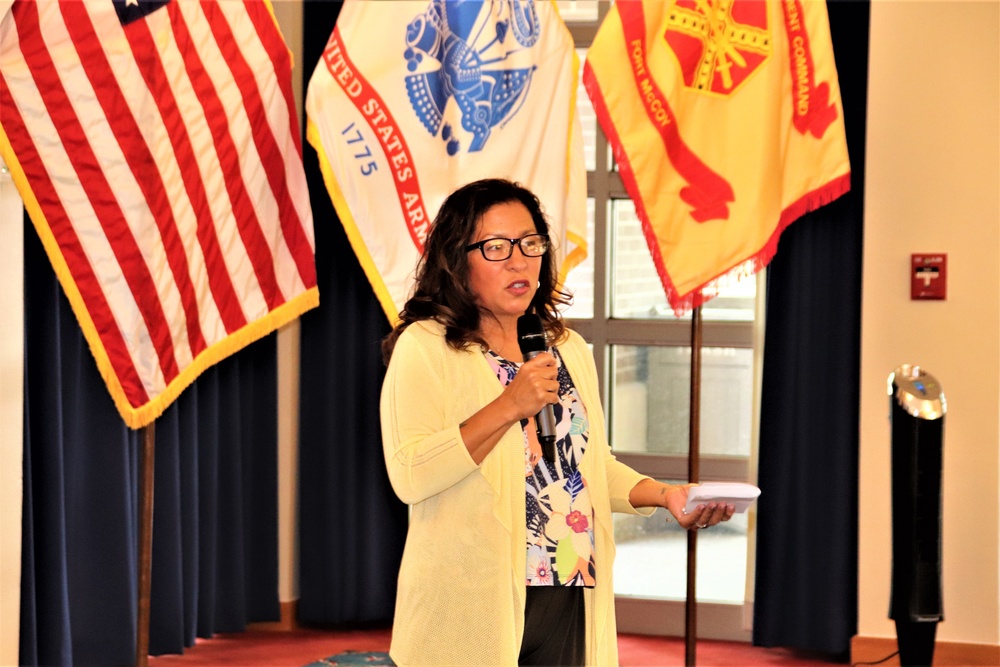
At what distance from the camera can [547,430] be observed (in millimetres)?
1825

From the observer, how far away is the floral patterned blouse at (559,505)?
6.09 ft

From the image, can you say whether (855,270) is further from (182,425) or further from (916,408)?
(182,425)

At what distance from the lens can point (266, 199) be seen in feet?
11.4

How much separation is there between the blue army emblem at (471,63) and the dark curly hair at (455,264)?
1.68 meters

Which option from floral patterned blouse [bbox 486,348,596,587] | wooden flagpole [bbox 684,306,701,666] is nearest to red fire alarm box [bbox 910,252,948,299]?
wooden flagpole [bbox 684,306,701,666]

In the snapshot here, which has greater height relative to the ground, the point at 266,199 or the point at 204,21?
the point at 204,21

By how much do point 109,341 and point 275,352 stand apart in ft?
4.95

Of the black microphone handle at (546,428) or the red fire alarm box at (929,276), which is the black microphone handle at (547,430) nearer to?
the black microphone handle at (546,428)

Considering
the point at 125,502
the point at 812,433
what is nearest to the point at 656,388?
the point at 812,433

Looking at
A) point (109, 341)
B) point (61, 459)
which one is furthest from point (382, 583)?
point (109, 341)

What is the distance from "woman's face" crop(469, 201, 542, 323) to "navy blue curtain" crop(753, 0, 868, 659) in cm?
231

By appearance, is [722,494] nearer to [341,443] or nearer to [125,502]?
[125,502]

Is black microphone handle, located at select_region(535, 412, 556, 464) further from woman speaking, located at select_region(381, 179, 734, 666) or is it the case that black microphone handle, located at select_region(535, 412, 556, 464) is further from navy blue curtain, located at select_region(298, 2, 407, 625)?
navy blue curtain, located at select_region(298, 2, 407, 625)

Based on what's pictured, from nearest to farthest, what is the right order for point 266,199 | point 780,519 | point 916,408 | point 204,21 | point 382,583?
point 916,408, point 204,21, point 266,199, point 780,519, point 382,583
